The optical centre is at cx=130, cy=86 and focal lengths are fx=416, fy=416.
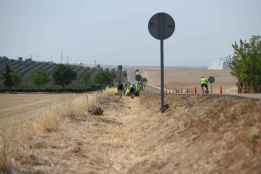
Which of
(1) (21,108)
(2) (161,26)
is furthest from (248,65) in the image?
(2) (161,26)

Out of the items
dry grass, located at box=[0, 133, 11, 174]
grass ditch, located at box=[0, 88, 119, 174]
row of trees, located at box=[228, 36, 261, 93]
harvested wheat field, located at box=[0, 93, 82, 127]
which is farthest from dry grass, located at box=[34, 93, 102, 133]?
row of trees, located at box=[228, 36, 261, 93]

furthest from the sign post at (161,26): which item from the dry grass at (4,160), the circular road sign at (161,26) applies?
the dry grass at (4,160)

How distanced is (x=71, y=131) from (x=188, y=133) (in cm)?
397

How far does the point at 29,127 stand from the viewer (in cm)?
1113

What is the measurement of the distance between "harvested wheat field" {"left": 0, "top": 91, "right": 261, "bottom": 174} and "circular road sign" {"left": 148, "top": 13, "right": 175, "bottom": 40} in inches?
106

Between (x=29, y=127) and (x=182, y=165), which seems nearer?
(x=182, y=165)

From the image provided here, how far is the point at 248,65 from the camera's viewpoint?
4288 cm

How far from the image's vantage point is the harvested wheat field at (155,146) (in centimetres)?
634

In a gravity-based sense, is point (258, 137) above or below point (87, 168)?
above

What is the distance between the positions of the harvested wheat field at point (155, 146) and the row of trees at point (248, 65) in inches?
1262

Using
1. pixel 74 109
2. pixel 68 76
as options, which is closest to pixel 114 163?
pixel 74 109

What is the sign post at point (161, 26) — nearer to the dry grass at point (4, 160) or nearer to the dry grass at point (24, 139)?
the dry grass at point (24, 139)

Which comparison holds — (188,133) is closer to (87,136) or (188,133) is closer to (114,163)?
(114,163)

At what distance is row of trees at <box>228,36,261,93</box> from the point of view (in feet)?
139
